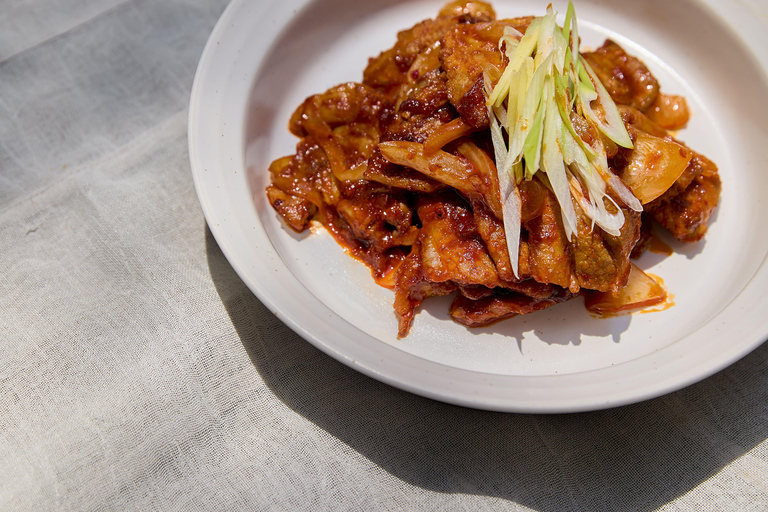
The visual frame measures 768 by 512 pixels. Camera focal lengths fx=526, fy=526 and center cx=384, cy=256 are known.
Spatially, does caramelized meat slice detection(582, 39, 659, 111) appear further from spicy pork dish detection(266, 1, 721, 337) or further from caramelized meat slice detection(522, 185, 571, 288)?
caramelized meat slice detection(522, 185, 571, 288)

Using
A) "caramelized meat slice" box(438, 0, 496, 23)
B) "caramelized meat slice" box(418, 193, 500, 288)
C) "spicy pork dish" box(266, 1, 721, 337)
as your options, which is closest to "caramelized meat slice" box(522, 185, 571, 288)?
"spicy pork dish" box(266, 1, 721, 337)

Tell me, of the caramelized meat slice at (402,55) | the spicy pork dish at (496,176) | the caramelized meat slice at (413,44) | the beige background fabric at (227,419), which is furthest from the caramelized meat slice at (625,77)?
the beige background fabric at (227,419)

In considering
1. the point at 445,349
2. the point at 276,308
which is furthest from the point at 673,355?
the point at 276,308

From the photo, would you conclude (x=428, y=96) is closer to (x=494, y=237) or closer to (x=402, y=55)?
(x=402, y=55)

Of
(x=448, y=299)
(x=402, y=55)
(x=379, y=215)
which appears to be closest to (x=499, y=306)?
(x=448, y=299)

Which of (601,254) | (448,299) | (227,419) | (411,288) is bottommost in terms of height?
(227,419)

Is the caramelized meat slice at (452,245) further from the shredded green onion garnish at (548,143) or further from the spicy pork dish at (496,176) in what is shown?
the shredded green onion garnish at (548,143)

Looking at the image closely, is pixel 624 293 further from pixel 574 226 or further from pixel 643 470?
pixel 643 470
